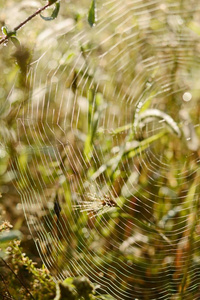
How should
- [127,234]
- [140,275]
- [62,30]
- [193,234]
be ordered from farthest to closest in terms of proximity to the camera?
Result: [62,30] → [127,234] → [140,275] → [193,234]

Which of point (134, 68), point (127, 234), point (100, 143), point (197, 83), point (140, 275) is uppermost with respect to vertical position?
point (134, 68)

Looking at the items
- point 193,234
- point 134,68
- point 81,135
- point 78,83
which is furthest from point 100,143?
point 193,234

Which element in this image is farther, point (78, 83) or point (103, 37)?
point (103, 37)

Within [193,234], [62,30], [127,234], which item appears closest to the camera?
[193,234]

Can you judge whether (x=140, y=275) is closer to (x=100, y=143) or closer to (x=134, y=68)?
(x=100, y=143)

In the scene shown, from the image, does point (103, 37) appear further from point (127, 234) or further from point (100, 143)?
point (127, 234)

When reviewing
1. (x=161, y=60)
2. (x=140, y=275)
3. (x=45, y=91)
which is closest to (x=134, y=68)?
(x=161, y=60)

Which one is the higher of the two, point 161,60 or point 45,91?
point 161,60
